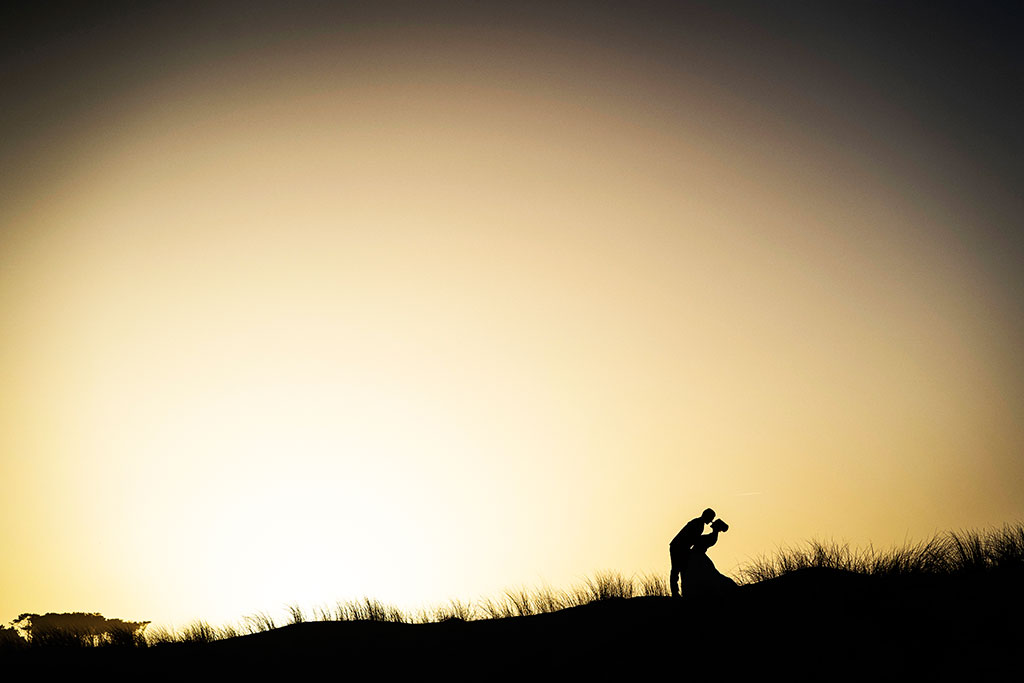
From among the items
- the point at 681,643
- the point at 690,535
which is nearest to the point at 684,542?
the point at 690,535

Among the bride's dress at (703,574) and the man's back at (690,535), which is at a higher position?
the man's back at (690,535)

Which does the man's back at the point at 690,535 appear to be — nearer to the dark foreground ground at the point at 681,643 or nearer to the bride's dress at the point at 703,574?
A: the bride's dress at the point at 703,574

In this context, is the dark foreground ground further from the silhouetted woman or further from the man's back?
the man's back

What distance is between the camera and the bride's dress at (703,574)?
44.6ft

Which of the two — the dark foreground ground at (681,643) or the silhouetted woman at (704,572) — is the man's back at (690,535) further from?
the dark foreground ground at (681,643)

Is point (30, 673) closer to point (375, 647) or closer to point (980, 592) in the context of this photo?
point (375, 647)

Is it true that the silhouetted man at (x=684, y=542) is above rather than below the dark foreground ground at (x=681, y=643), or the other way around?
above

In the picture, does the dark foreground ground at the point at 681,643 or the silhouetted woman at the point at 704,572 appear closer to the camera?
the dark foreground ground at the point at 681,643

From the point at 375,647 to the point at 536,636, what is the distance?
325cm

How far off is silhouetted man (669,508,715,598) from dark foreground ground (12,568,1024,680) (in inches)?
26.0

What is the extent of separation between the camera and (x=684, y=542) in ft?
45.3

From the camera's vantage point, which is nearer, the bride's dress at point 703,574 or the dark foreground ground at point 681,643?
the dark foreground ground at point 681,643

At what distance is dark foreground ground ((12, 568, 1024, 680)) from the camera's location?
1055cm

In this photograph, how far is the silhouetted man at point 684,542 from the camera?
13797mm
